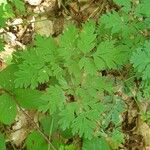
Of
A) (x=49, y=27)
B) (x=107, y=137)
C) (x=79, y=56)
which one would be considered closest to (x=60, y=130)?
(x=107, y=137)

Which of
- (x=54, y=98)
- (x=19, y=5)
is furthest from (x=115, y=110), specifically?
(x=19, y=5)

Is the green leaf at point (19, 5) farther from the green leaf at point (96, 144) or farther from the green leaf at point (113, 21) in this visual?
the green leaf at point (96, 144)

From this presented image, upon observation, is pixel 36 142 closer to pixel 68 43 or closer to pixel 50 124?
pixel 50 124

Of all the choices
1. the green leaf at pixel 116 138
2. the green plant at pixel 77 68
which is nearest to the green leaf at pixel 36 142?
the green plant at pixel 77 68

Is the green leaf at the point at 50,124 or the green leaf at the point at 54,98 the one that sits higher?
the green leaf at the point at 54,98

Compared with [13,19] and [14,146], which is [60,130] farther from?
[13,19]

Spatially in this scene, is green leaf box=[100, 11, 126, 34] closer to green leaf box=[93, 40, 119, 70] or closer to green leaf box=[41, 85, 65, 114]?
green leaf box=[93, 40, 119, 70]

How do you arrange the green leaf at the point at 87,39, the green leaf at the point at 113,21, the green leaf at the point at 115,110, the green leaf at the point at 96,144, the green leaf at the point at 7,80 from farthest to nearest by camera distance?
1. the green leaf at the point at 115,110
2. the green leaf at the point at 96,144
3. the green leaf at the point at 7,80
4. the green leaf at the point at 113,21
5. the green leaf at the point at 87,39

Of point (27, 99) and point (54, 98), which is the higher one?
point (54, 98)
